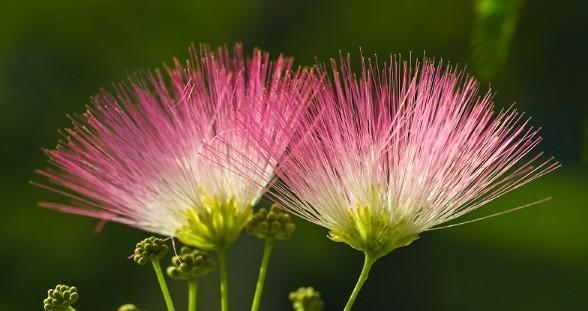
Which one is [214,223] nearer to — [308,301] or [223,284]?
[223,284]

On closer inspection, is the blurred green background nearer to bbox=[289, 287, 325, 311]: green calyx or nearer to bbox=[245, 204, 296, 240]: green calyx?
bbox=[245, 204, 296, 240]: green calyx

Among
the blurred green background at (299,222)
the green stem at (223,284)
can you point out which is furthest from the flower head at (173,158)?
the blurred green background at (299,222)

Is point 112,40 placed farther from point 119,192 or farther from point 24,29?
point 119,192

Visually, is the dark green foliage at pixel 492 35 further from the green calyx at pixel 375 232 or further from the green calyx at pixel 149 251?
the green calyx at pixel 149 251

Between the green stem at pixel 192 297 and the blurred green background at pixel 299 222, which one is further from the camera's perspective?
the blurred green background at pixel 299 222

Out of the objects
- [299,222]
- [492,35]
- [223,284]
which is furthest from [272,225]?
[299,222]

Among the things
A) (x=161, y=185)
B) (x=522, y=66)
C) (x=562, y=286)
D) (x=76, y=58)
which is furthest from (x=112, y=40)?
(x=161, y=185)
